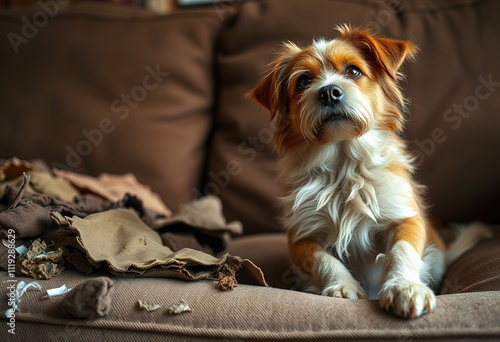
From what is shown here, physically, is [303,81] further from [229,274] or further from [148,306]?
[148,306]

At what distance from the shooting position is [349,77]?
5.08 feet

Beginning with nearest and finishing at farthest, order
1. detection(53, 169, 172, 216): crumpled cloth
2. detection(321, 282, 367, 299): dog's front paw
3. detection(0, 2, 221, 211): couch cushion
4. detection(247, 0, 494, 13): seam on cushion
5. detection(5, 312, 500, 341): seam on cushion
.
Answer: detection(5, 312, 500, 341): seam on cushion, detection(321, 282, 367, 299): dog's front paw, detection(53, 169, 172, 216): crumpled cloth, detection(247, 0, 494, 13): seam on cushion, detection(0, 2, 221, 211): couch cushion

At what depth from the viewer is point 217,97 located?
2428 mm

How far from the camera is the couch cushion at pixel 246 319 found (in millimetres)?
1050

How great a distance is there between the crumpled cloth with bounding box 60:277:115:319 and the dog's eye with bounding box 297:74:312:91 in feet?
2.83

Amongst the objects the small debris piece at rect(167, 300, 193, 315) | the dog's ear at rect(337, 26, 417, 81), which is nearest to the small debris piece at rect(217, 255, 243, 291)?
the small debris piece at rect(167, 300, 193, 315)

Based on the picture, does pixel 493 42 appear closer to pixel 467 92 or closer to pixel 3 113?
pixel 467 92

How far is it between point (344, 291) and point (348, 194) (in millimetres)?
344

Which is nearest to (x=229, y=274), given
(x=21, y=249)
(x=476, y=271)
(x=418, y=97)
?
(x=21, y=249)

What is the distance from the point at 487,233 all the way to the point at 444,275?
0.33m

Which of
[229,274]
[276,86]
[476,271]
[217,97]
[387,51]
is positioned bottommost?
[476,271]

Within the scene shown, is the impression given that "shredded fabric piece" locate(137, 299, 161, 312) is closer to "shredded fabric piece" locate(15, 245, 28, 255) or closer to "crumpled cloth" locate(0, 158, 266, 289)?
"crumpled cloth" locate(0, 158, 266, 289)

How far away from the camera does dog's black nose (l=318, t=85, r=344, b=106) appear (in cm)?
144

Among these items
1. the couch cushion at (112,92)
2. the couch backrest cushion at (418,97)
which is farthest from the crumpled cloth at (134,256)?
the couch cushion at (112,92)
